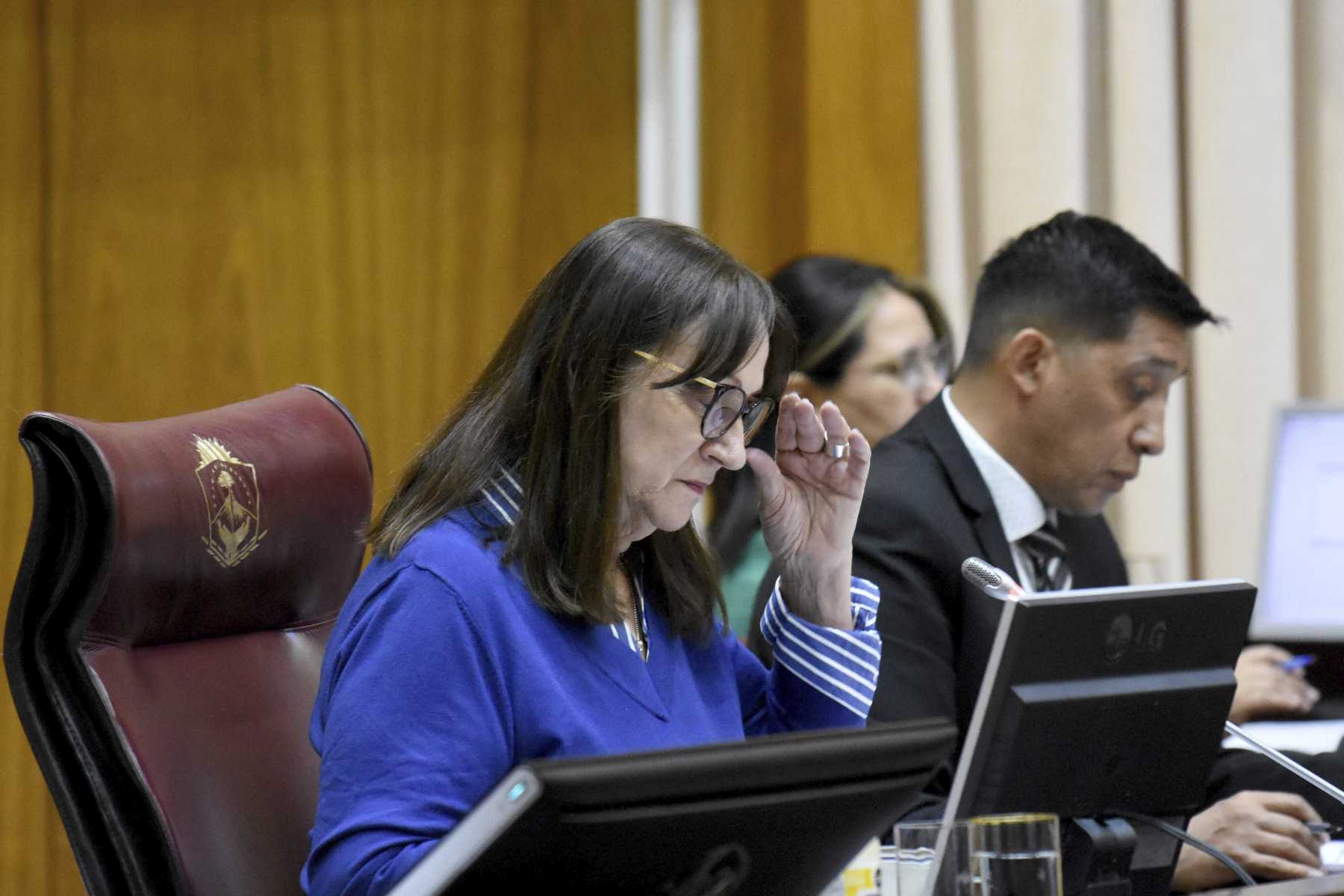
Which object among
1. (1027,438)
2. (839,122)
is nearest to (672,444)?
(1027,438)

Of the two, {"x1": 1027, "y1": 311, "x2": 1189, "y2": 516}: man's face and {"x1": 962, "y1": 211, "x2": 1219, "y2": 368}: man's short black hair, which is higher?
{"x1": 962, "y1": 211, "x2": 1219, "y2": 368}: man's short black hair

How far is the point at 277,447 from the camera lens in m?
1.65

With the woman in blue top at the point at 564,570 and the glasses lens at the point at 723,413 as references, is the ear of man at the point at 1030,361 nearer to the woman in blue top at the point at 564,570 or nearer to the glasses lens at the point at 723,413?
the woman in blue top at the point at 564,570

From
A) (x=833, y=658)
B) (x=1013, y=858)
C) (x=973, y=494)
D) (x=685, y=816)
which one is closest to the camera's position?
(x=685, y=816)

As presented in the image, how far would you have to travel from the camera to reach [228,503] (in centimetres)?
158

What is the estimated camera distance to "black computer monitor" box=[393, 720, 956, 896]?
0.88 metres

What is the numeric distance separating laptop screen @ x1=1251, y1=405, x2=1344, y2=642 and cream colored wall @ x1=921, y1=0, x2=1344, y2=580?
1.40 feet

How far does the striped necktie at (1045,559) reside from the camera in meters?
2.28

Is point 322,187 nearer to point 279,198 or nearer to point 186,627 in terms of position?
point 279,198

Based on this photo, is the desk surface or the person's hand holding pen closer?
the desk surface

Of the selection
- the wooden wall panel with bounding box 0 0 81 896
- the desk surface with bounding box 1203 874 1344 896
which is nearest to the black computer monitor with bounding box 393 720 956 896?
the desk surface with bounding box 1203 874 1344 896

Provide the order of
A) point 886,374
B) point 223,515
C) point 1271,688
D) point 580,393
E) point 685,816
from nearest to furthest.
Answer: point 685,816 → point 580,393 → point 223,515 → point 1271,688 → point 886,374

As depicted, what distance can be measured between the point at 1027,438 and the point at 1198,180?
1358 millimetres

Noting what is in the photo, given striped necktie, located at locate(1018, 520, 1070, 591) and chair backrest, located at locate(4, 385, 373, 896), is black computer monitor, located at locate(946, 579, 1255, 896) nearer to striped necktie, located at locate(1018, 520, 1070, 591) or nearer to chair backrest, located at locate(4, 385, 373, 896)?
chair backrest, located at locate(4, 385, 373, 896)
